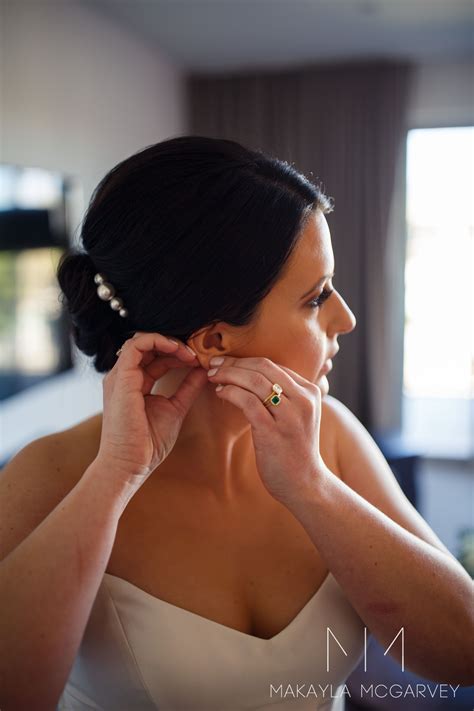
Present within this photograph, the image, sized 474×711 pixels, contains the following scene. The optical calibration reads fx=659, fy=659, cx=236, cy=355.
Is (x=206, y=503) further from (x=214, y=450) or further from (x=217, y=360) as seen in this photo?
(x=217, y=360)

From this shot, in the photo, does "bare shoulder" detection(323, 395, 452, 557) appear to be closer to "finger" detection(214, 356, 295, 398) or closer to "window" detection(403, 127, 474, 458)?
"finger" detection(214, 356, 295, 398)

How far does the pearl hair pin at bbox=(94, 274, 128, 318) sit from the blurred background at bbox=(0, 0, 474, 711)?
194cm

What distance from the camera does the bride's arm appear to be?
100cm

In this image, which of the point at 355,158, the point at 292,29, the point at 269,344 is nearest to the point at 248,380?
the point at 269,344

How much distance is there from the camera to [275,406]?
97 cm

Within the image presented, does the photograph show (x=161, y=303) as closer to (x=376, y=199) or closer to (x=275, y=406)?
(x=275, y=406)

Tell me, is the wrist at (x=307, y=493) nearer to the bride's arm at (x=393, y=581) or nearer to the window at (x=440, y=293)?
the bride's arm at (x=393, y=581)

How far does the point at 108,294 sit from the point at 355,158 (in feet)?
13.0

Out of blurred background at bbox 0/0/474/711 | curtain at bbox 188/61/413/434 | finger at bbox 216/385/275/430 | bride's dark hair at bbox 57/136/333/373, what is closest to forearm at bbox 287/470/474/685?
finger at bbox 216/385/275/430

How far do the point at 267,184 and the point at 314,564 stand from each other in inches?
26.3

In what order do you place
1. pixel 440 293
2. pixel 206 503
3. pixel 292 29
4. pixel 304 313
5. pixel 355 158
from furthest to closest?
1. pixel 440 293
2. pixel 355 158
3. pixel 292 29
4. pixel 206 503
5. pixel 304 313

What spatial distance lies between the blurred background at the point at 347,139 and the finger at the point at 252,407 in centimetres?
217

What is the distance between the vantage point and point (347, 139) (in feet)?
15.4

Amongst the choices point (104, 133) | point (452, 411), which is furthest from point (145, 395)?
point (452, 411)
